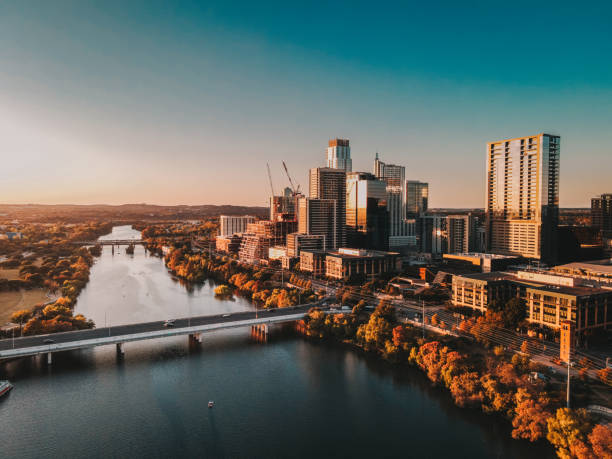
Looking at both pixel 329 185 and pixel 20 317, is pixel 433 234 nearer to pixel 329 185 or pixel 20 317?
pixel 329 185

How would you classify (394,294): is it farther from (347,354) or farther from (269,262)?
(269,262)

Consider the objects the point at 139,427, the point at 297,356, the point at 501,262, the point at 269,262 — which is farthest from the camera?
the point at 269,262

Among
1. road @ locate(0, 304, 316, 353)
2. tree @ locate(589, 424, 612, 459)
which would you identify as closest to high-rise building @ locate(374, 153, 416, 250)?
road @ locate(0, 304, 316, 353)

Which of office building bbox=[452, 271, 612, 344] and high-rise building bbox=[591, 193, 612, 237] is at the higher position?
high-rise building bbox=[591, 193, 612, 237]

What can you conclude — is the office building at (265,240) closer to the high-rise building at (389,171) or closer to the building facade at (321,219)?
the building facade at (321,219)

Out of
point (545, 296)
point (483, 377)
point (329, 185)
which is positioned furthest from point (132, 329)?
point (329, 185)

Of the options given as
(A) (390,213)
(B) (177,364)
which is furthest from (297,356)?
(A) (390,213)

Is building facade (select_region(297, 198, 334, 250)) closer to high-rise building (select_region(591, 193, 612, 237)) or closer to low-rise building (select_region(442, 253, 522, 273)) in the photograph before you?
low-rise building (select_region(442, 253, 522, 273))

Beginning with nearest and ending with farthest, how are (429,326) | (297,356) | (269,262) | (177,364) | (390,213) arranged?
(177,364) < (297,356) < (429,326) < (269,262) < (390,213)
